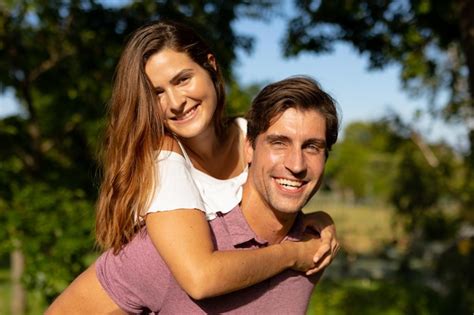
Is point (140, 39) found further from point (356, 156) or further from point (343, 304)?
point (356, 156)

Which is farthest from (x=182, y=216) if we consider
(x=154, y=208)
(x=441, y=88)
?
(x=441, y=88)

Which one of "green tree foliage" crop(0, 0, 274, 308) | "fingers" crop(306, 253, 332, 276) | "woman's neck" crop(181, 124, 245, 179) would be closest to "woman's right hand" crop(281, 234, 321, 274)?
"fingers" crop(306, 253, 332, 276)

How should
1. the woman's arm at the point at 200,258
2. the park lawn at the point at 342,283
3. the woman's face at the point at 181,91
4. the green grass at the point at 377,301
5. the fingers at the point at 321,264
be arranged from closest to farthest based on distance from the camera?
the woman's arm at the point at 200,258, the fingers at the point at 321,264, the woman's face at the point at 181,91, the green grass at the point at 377,301, the park lawn at the point at 342,283

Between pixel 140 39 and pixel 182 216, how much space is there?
2.61 feet

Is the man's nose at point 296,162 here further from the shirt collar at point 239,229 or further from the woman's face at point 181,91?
the woman's face at point 181,91

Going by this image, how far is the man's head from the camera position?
2.15 metres

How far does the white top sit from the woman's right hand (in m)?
0.24

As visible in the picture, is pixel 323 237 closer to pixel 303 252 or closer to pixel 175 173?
pixel 303 252

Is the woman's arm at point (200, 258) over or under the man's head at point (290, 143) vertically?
under

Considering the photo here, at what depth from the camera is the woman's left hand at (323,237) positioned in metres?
2.41

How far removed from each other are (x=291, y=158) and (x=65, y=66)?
584 centimetres

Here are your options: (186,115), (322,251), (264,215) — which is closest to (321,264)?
(322,251)

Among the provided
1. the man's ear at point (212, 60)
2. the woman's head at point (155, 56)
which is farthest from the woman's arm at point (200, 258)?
the man's ear at point (212, 60)

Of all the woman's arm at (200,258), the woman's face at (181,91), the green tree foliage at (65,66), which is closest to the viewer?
the woman's arm at (200,258)
